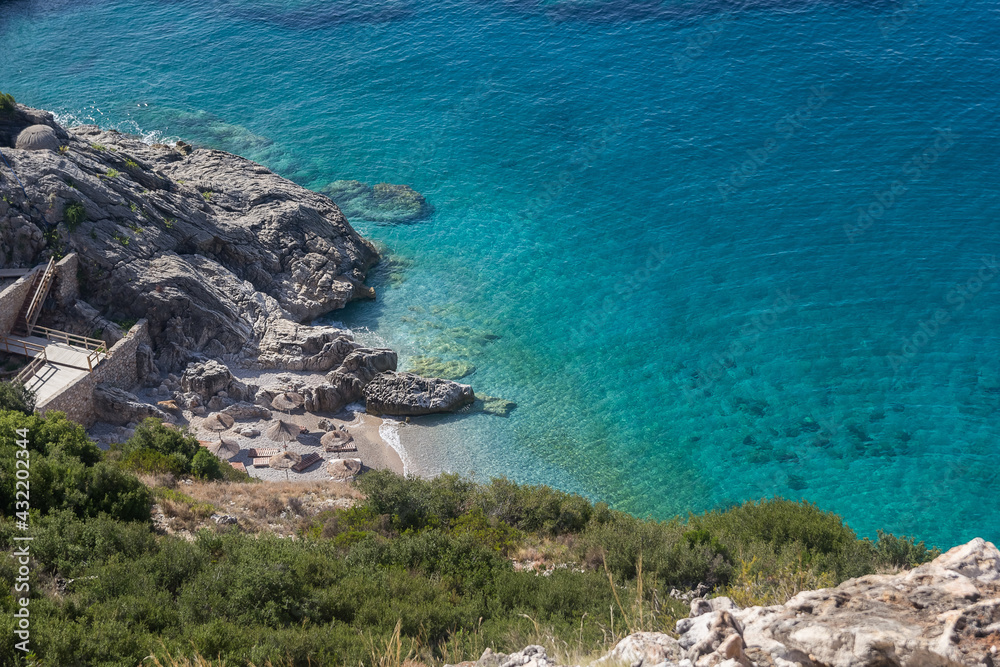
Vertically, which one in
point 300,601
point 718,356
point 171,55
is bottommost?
point 718,356

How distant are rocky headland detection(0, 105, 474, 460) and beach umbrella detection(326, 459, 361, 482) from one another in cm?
392

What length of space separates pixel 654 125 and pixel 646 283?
1567 cm

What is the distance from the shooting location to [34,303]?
87.8 ft

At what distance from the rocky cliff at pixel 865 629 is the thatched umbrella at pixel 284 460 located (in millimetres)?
16995

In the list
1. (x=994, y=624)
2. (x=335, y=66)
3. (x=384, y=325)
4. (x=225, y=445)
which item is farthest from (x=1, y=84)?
(x=994, y=624)

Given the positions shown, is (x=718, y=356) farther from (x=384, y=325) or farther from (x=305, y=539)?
(x=305, y=539)

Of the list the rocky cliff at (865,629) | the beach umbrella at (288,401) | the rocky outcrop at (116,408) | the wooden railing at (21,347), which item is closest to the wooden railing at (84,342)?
the wooden railing at (21,347)

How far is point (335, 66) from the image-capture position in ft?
184

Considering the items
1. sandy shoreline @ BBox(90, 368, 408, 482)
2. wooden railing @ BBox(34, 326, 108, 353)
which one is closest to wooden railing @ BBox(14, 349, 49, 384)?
wooden railing @ BBox(34, 326, 108, 353)

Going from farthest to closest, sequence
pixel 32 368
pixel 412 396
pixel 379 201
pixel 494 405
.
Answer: pixel 379 201 < pixel 494 405 < pixel 412 396 < pixel 32 368

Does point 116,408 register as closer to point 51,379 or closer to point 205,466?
point 51,379

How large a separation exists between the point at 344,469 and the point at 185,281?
11.5 metres

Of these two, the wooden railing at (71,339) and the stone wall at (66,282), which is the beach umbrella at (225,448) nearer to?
the wooden railing at (71,339)

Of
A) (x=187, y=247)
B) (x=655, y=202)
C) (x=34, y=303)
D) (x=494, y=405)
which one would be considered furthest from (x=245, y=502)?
(x=655, y=202)
